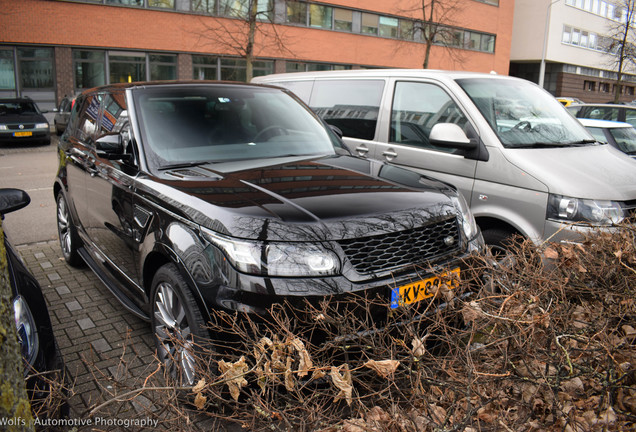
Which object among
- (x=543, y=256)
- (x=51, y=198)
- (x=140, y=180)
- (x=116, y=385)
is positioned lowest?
(x=51, y=198)

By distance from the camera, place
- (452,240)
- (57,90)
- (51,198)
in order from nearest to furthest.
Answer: (452,240), (51,198), (57,90)

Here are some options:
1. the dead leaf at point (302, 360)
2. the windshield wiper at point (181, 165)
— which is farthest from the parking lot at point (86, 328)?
the windshield wiper at point (181, 165)

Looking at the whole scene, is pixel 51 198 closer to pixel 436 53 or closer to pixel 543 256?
pixel 543 256

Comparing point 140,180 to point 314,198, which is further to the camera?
point 140,180

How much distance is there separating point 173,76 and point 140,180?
25.1 metres

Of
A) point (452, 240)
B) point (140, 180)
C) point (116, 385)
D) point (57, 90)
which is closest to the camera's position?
point (116, 385)

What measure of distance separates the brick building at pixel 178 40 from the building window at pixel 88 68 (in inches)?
1.7

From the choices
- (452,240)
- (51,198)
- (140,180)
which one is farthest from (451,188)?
(51,198)

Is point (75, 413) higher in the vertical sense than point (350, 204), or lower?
lower

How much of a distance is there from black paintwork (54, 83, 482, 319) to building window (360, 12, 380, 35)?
31.8 meters

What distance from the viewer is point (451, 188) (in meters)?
3.51

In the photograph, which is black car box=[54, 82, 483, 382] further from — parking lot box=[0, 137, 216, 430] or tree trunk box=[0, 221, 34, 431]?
tree trunk box=[0, 221, 34, 431]

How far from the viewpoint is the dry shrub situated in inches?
74.2

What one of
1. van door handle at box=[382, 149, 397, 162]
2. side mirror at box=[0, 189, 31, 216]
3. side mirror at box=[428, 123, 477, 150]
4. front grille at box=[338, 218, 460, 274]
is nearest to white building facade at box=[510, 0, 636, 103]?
van door handle at box=[382, 149, 397, 162]
